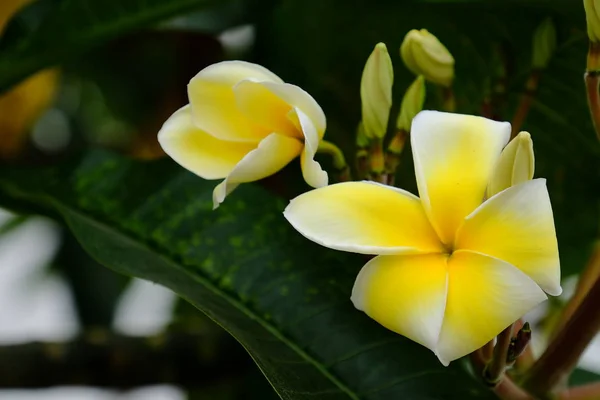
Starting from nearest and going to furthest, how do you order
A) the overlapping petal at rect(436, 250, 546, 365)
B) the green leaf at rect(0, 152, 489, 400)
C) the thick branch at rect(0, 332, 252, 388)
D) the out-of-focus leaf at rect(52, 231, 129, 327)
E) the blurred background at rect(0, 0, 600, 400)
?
the overlapping petal at rect(436, 250, 546, 365) → the green leaf at rect(0, 152, 489, 400) → the blurred background at rect(0, 0, 600, 400) → the thick branch at rect(0, 332, 252, 388) → the out-of-focus leaf at rect(52, 231, 129, 327)

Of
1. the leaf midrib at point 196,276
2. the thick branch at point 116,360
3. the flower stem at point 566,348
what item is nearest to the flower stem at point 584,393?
the flower stem at point 566,348

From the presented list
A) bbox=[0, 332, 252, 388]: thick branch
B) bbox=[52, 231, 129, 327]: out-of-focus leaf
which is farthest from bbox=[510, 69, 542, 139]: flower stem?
bbox=[52, 231, 129, 327]: out-of-focus leaf

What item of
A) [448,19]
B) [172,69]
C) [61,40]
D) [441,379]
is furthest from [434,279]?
[172,69]

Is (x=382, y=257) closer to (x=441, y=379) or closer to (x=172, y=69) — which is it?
(x=441, y=379)

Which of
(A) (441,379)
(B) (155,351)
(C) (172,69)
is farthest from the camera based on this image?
(C) (172,69)

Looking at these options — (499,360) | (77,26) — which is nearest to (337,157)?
(499,360)

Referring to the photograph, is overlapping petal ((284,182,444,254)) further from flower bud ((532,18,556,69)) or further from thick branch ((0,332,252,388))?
thick branch ((0,332,252,388))

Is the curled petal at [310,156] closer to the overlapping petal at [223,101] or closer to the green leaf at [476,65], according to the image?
→ the overlapping petal at [223,101]
